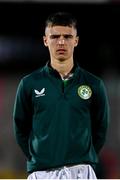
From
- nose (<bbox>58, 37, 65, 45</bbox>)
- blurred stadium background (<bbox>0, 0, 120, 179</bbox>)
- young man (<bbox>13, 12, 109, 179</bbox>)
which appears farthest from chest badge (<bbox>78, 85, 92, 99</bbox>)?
blurred stadium background (<bbox>0, 0, 120, 179</bbox>)

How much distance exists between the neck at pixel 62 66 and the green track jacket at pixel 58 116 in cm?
1

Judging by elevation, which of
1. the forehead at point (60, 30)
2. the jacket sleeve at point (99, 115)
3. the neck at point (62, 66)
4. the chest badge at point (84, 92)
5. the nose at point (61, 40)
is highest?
the forehead at point (60, 30)

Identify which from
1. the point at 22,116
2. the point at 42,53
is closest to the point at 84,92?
the point at 22,116

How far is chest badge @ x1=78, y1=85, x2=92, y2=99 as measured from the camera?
132 centimetres

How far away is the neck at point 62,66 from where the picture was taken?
1359mm

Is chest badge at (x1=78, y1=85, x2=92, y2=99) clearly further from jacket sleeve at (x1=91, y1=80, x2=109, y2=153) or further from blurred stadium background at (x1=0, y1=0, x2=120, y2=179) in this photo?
blurred stadium background at (x1=0, y1=0, x2=120, y2=179)

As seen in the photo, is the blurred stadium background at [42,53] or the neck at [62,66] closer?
the neck at [62,66]

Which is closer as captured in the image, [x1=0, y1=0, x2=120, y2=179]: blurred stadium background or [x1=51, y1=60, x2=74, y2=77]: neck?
[x1=51, y1=60, x2=74, y2=77]: neck

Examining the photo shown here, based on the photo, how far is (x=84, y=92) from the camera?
1.33 m

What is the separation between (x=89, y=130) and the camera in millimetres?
1338

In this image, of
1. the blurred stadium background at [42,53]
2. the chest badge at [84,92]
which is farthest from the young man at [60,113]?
the blurred stadium background at [42,53]

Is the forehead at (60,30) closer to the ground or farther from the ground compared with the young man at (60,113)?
farther from the ground

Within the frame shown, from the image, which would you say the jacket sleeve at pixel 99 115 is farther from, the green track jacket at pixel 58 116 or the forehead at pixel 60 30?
the forehead at pixel 60 30

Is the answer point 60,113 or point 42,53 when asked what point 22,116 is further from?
point 42,53
